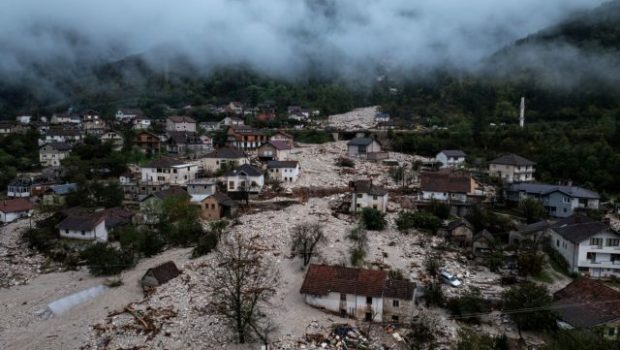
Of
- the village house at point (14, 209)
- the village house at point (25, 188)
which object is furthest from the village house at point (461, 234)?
the village house at point (25, 188)

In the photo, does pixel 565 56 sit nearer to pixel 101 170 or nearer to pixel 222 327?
pixel 101 170

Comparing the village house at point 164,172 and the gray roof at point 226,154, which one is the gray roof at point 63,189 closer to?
the village house at point 164,172

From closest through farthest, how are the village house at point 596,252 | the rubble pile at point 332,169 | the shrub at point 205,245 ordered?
the village house at point 596,252 < the shrub at point 205,245 < the rubble pile at point 332,169

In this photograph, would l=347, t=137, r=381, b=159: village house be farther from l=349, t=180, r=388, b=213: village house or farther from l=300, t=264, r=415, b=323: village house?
l=300, t=264, r=415, b=323: village house

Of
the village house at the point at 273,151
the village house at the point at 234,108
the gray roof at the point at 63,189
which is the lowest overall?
the gray roof at the point at 63,189

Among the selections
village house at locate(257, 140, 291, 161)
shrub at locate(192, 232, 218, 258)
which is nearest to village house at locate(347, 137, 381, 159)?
village house at locate(257, 140, 291, 161)

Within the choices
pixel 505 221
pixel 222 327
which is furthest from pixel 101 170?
pixel 505 221
